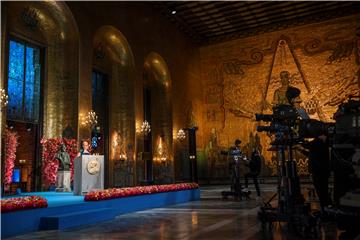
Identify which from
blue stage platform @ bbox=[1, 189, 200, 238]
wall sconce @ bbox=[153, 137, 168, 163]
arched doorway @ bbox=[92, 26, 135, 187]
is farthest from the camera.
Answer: wall sconce @ bbox=[153, 137, 168, 163]

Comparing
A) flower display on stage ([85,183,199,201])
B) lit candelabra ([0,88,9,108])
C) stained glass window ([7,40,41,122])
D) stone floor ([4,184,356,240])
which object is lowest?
stone floor ([4,184,356,240])

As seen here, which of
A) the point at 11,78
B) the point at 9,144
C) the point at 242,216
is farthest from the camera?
the point at 11,78

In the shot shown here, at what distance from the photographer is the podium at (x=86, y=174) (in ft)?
31.8

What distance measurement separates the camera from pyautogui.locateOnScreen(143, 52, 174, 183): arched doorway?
20734mm

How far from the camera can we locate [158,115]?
21.9m

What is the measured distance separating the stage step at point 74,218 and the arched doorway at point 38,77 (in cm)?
655

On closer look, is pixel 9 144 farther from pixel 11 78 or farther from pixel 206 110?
pixel 206 110

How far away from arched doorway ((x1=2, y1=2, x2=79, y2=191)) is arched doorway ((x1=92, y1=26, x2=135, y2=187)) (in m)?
2.41

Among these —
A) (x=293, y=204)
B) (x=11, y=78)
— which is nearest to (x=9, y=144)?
(x=11, y=78)

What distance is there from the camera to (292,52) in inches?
933

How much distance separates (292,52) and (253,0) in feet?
15.4

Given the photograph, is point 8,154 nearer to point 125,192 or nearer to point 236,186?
point 125,192

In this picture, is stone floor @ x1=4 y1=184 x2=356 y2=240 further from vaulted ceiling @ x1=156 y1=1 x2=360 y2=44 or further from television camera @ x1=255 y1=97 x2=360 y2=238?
vaulted ceiling @ x1=156 y1=1 x2=360 y2=44

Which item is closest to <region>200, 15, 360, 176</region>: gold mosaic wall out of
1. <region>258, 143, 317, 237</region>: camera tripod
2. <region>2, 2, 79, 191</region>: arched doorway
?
<region>2, 2, 79, 191</region>: arched doorway
